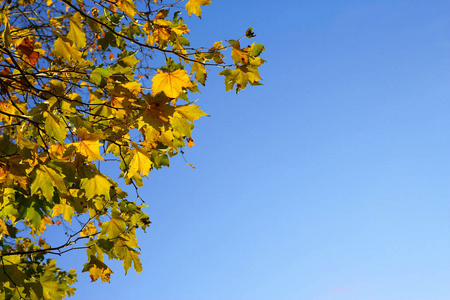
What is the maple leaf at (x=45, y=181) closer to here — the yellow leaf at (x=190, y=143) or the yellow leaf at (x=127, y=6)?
the yellow leaf at (x=127, y=6)

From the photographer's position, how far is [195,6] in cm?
289

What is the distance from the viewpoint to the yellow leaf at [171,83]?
2.59 meters

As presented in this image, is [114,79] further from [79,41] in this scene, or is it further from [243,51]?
[243,51]

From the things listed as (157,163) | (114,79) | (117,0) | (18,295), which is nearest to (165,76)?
(114,79)

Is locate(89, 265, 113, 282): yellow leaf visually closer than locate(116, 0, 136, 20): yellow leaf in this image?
No

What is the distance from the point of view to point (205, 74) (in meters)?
3.22

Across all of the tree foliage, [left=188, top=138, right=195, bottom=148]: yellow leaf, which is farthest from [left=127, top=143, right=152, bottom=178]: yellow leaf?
[left=188, top=138, right=195, bottom=148]: yellow leaf

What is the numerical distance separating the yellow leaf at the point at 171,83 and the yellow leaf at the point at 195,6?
0.60 m

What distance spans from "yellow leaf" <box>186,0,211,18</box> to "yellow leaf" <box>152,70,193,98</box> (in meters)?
0.60

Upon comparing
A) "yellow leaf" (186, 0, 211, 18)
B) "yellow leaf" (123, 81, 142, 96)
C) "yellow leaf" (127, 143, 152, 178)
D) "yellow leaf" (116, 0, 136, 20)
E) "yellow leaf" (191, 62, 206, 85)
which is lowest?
"yellow leaf" (127, 143, 152, 178)

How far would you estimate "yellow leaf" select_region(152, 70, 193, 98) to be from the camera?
102 inches

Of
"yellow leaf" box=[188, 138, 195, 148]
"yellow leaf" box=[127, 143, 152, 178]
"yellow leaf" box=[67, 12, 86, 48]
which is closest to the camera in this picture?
"yellow leaf" box=[67, 12, 86, 48]

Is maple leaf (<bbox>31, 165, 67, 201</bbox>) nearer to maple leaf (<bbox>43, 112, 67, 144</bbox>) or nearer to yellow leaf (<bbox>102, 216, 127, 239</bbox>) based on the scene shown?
maple leaf (<bbox>43, 112, 67, 144</bbox>)

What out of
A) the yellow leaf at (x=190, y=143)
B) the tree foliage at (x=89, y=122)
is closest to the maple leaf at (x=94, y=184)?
the tree foliage at (x=89, y=122)
